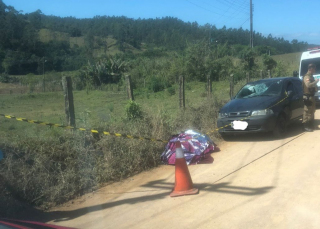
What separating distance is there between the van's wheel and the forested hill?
37.7 feet

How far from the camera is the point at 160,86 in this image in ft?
93.9

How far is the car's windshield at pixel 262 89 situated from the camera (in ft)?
32.9

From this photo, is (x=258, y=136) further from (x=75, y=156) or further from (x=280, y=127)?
(x=75, y=156)

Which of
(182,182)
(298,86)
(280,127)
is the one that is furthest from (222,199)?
(298,86)

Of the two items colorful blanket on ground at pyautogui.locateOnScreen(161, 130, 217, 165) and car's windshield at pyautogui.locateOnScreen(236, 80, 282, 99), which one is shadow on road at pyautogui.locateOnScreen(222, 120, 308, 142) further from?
colorful blanket on ground at pyautogui.locateOnScreen(161, 130, 217, 165)

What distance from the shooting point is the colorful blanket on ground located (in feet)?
25.1

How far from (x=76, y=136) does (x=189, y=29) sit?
6411 cm

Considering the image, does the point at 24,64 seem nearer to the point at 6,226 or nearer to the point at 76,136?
the point at 76,136

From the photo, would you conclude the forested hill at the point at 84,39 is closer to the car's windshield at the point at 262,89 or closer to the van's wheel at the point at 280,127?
the car's windshield at the point at 262,89

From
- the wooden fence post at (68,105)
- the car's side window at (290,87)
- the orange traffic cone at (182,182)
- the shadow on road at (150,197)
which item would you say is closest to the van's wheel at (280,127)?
the car's side window at (290,87)

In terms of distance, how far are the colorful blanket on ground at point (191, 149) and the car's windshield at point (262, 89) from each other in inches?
115

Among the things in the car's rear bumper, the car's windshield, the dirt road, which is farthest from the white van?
the dirt road

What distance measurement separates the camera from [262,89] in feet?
33.7

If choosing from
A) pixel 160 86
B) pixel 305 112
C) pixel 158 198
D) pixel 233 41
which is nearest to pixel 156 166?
pixel 158 198
